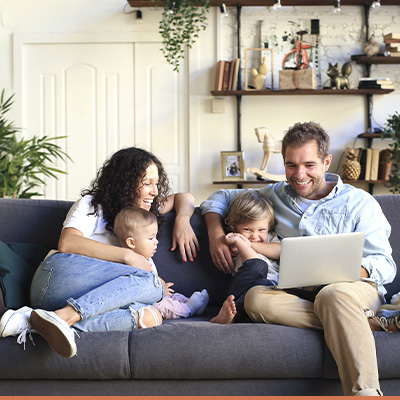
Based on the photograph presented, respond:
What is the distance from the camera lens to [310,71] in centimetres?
507

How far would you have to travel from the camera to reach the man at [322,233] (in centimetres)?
177

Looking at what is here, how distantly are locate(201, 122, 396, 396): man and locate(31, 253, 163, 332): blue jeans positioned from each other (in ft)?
1.27

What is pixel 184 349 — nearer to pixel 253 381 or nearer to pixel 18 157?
pixel 253 381

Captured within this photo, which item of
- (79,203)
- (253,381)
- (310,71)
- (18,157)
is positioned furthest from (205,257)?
(310,71)

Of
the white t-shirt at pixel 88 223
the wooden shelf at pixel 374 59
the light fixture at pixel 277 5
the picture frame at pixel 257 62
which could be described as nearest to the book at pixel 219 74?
A: the picture frame at pixel 257 62

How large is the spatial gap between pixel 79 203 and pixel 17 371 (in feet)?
2.43

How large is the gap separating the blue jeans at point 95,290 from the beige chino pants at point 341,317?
0.39 metres

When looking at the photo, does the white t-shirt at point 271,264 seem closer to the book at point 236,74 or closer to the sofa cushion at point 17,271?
the sofa cushion at point 17,271

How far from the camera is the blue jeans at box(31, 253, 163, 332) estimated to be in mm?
1971

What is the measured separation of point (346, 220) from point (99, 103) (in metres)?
3.60

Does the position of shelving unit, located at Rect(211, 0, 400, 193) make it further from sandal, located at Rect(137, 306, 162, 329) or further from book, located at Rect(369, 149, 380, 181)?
sandal, located at Rect(137, 306, 162, 329)

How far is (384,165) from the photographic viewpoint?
16.9 feet

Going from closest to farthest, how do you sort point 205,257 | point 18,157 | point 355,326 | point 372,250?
point 355,326 → point 372,250 → point 205,257 → point 18,157

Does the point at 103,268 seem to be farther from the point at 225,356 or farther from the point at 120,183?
the point at 225,356
